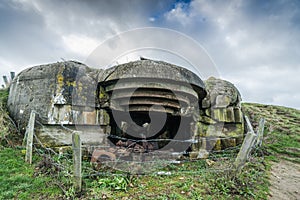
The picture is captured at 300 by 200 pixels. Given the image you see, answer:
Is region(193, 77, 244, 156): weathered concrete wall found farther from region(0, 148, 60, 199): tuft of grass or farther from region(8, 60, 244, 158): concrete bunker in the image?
region(0, 148, 60, 199): tuft of grass

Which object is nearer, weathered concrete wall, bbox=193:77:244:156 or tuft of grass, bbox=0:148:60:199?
tuft of grass, bbox=0:148:60:199

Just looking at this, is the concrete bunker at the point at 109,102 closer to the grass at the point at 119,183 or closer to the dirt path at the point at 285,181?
the grass at the point at 119,183

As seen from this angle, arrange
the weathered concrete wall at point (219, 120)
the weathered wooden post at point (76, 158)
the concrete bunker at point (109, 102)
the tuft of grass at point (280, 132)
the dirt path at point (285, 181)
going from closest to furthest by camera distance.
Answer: the weathered wooden post at point (76, 158)
the dirt path at point (285, 181)
the concrete bunker at point (109, 102)
the weathered concrete wall at point (219, 120)
the tuft of grass at point (280, 132)

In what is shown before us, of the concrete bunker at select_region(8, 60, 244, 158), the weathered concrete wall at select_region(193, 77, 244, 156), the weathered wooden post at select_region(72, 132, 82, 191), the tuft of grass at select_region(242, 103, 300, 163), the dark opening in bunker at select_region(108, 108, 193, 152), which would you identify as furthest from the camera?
the tuft of grass at select_region(242, 103, 300, 163)

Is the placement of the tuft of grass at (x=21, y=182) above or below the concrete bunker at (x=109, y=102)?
below

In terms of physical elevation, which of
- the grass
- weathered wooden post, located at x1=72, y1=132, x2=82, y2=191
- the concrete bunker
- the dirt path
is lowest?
the dirt path

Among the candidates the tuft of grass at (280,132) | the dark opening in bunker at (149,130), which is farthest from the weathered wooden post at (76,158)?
the tuft of grass at (280,132)

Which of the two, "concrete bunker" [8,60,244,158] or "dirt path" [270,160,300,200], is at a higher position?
"concrete bunker" [8,60,244,158]

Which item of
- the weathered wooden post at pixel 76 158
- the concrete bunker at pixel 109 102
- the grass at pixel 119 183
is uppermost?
the concrete bunker at pixel 109 102

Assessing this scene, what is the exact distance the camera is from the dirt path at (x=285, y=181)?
3.01 metres

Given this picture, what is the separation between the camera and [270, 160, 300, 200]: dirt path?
9.88ft

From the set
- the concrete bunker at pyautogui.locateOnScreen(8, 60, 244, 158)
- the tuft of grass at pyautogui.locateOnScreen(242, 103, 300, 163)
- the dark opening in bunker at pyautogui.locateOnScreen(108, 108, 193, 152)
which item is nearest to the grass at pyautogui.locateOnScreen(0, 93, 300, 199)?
the concrete bunker at pyautogui.locateOnScreen(8, 60, 244, 158)

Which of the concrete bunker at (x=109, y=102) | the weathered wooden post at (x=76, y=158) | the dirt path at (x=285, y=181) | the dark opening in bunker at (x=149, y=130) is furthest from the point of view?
the dark opening in bunker at (x=149, y=130)

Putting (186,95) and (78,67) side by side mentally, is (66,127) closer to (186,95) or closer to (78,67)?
(78,67)
